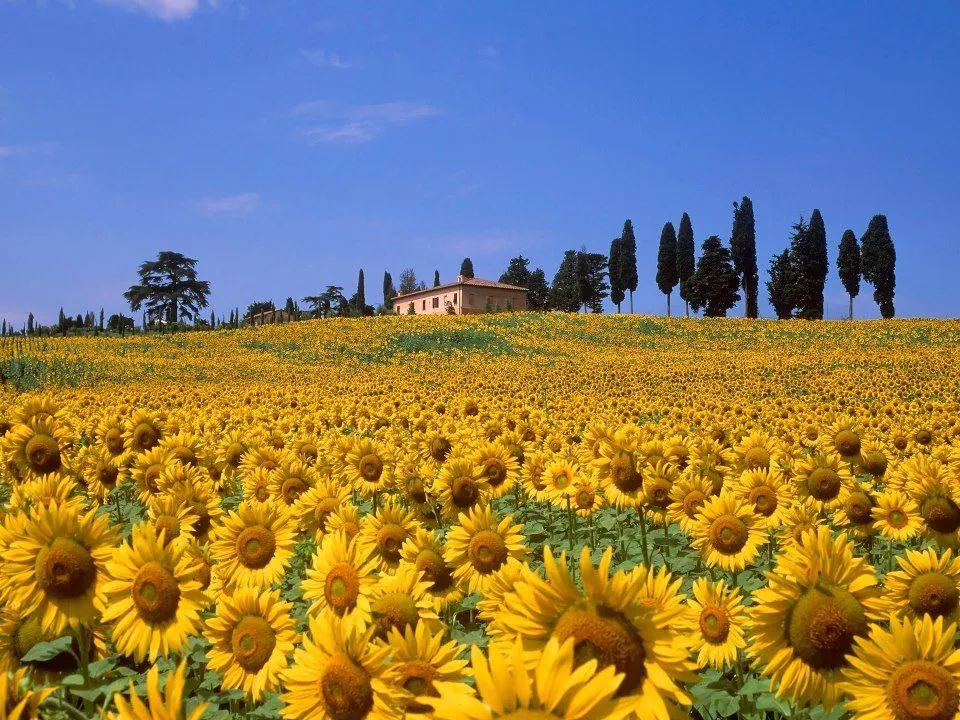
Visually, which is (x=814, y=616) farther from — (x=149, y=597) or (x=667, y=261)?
(x=667, y=261)

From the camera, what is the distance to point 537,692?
1.41 meters

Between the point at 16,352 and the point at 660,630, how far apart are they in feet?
141

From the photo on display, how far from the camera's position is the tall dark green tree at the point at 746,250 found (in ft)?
235

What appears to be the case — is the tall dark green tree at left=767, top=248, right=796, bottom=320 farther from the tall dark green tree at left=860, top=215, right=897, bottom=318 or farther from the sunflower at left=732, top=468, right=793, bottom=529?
the sunflower at left=732, top=468, right=793, bottom=529

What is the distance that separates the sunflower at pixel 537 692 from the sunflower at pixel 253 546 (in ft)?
8.95

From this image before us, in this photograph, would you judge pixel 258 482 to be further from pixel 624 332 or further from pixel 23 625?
pixel 624 332

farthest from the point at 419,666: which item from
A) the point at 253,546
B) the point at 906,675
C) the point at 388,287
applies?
the point at 388,287

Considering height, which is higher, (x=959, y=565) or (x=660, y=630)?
(x=660, y=630)

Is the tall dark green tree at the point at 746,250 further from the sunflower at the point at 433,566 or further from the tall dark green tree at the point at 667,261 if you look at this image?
the sunflower at the point at 433,566

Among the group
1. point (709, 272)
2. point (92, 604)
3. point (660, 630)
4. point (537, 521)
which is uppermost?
point (709, 272)

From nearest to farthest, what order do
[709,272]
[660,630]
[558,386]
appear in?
[660,630] → [558,386] → [709,272]

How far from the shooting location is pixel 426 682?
85.8 inches

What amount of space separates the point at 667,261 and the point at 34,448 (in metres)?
78.8

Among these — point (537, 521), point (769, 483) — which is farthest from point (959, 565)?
point (537, 521)
